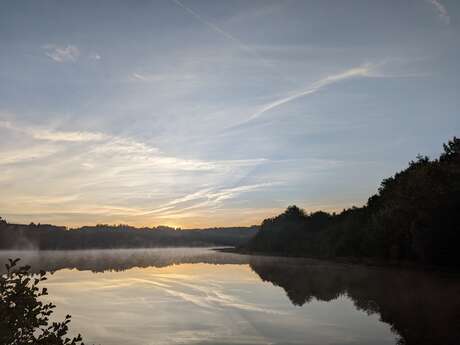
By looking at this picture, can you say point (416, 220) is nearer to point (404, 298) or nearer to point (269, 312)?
point (404, 298)

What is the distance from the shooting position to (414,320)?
25.3 meters

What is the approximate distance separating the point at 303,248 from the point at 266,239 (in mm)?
37782

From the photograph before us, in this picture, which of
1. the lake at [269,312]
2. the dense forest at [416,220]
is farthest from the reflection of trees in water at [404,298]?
the dense forest at [416,220]

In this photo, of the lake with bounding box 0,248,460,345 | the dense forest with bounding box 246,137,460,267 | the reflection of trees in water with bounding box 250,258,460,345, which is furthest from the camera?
the dense forest with bounding box 246,137,460,267

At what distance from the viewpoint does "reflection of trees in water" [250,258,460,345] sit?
73.6 feet

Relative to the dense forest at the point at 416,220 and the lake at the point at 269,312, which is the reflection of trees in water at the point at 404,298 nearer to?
the lake at the point at 269,312

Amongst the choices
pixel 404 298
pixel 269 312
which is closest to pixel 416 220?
pixel 404 298

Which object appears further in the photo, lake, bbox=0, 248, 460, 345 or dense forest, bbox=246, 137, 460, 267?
dense forest, bbox=246, 137, 460, 267

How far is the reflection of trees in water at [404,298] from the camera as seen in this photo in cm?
2244

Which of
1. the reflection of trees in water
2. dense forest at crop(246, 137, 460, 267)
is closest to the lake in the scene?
the reflection of trees in water

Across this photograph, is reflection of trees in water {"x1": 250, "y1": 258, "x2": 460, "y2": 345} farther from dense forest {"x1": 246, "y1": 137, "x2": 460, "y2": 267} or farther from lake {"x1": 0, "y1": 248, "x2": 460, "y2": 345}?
dense forest {"x1": 246, "y1": 137, "x2": 460, "y2": 267}

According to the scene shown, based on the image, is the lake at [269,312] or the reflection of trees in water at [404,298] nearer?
the reflection of trees in water at [404,298]

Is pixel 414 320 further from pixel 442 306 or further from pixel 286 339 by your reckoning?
pixel 286 339

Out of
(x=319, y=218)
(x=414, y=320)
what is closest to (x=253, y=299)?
(x=414, y=320)
